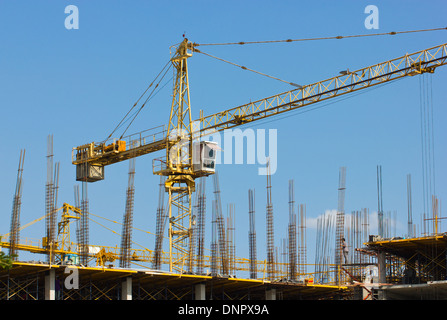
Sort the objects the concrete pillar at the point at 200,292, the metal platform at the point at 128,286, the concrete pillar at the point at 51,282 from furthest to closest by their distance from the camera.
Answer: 1. the concrete pillar at the point at 200,292
2. the metal platform at the point at 128,286
3. the concrete pillar at the point at 51,282

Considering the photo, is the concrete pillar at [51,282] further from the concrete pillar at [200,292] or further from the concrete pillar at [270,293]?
the concrete pillar at [270,293]

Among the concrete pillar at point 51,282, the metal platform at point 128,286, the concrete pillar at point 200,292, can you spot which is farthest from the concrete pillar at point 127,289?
the concrete pillar at point 200,292

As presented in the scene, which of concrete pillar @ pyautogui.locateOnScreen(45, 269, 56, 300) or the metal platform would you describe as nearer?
concrete pillar @ pyautogui.locateOnScreen(45, 269, 56, 300)

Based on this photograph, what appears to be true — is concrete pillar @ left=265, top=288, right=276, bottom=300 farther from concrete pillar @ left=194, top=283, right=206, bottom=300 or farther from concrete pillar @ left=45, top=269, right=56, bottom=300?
concrete pillar @ left=45, top=269, right=56, bottom=300

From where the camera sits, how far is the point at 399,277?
68688 millimetres

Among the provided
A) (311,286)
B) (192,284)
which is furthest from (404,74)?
(192,284)

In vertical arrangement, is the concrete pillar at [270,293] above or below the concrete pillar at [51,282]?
below

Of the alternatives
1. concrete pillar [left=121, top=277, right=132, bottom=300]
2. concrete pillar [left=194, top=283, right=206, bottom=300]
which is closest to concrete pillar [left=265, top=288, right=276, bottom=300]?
concrete pillar [left=194, top=283, right=206, bottom=300]

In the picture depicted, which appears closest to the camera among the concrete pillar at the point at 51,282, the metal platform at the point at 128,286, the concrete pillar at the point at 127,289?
the concrete pillar at the point at 51,282

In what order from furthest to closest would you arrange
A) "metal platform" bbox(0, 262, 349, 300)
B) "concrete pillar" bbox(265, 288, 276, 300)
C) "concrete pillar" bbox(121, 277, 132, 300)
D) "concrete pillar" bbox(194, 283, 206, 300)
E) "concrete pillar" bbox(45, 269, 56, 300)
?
"concrete pillar" bbox(265, 288, 276, 300)
"concrete pillar" bbox(194, 283, 206, 300)
"concrete pillar" bbox(121, 277, 132, 300)
"metal platform" bbox(0, 262, 349, 300)
"concrete pillar" bbox(45, 269, 56, 300)

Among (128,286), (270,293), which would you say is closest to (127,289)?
(128,286)

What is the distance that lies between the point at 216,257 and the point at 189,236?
746cm
